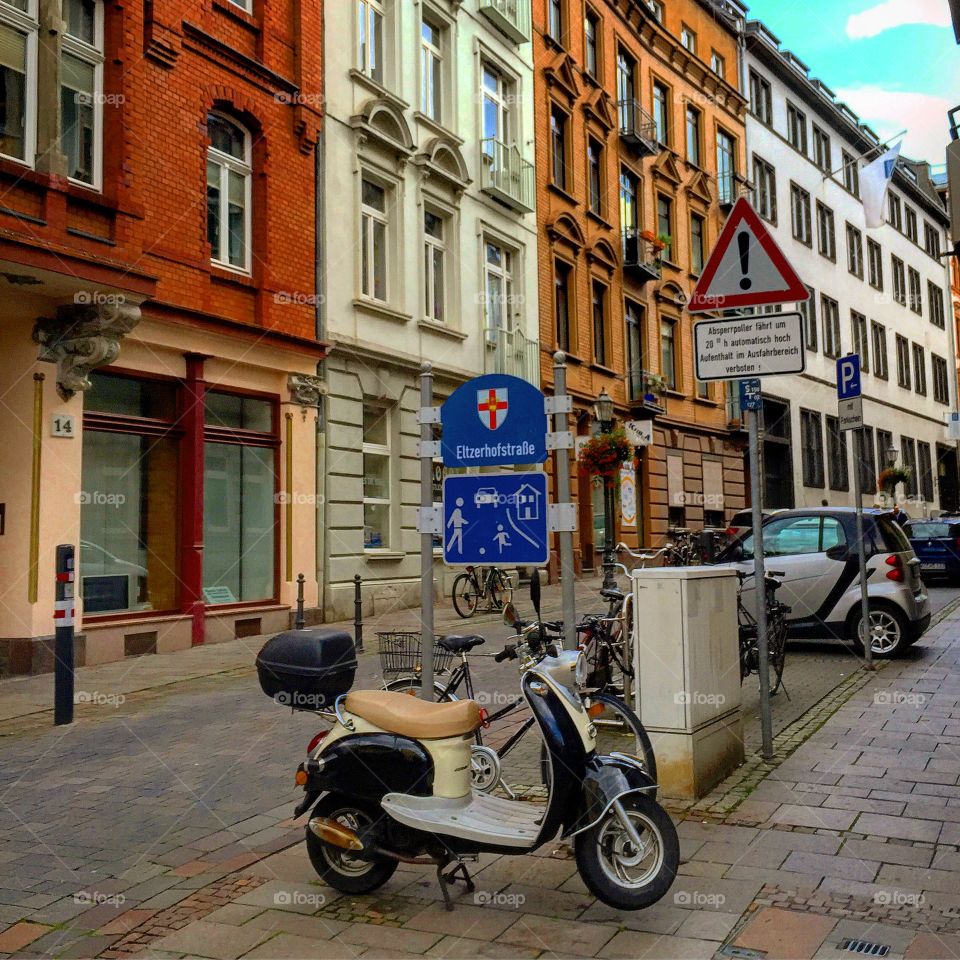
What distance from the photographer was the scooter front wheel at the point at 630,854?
13.7 ft

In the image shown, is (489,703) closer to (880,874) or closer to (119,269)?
(880,874)

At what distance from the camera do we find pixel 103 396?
13.0 metres

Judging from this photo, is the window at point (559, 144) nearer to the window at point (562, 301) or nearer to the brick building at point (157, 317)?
the window at point (562, 301)

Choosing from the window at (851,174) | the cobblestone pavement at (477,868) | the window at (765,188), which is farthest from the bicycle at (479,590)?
the window at (851,174)

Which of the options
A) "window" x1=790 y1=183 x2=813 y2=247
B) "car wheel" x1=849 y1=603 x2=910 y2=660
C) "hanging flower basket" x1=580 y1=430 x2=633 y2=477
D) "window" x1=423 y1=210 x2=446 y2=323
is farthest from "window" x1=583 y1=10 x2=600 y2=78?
"car wheel" x1=849 y1=603 x2=910 y2=660

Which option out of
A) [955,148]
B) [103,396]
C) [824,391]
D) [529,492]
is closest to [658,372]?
[824,391]

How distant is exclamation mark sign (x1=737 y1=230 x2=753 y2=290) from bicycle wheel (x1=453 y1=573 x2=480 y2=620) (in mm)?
11505

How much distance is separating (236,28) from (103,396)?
614 centimetres

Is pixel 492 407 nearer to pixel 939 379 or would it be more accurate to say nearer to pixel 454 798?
pixel 454 798

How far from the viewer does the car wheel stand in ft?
37.8

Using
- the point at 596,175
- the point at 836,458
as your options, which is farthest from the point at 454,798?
the point at 836,458

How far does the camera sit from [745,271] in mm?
6801

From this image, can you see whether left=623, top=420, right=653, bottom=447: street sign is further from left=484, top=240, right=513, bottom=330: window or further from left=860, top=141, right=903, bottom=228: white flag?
left=860, top=141, right=903, bottom=228: white flag

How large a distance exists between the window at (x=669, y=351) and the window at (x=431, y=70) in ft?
42.3
